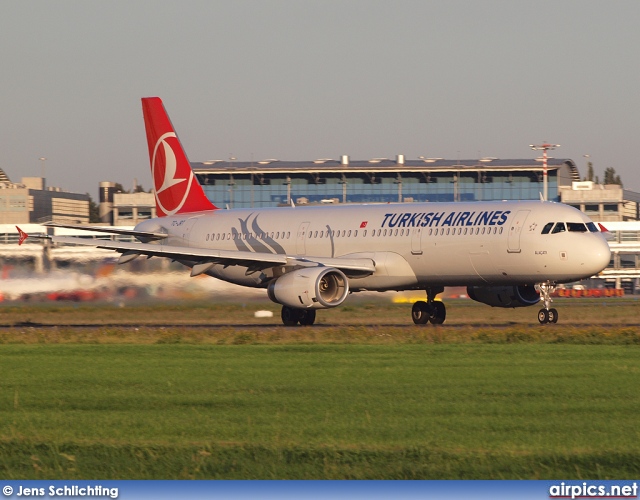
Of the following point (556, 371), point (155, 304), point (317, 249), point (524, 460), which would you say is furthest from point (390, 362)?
point (155, 304)

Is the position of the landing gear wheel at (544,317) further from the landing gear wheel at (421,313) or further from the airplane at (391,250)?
the landing gear wheel at (421,313)

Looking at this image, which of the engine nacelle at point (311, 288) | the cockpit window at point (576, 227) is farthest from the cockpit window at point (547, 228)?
the engine nacelle at point (311, 288)

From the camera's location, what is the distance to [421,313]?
35969 mm

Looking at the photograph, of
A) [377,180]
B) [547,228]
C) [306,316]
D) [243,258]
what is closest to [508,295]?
[547,228]

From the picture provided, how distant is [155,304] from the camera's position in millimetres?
40750

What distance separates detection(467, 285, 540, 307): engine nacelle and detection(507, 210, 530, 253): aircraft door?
2985 millimetres

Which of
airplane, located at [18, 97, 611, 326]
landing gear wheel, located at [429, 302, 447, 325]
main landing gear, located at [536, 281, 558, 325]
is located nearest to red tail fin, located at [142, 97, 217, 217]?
airplane, located at [18, 97, 611, 326]

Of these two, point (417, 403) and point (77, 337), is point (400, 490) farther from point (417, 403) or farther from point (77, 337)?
point (77, 337)

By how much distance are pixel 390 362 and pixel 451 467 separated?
1011cm

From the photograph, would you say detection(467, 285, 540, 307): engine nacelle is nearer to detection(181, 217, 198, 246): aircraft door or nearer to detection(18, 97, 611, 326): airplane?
detection(18, 97, 611, 326): airplane

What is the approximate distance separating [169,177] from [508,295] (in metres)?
14.0

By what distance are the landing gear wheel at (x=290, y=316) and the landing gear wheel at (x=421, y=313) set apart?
3719 millimetres

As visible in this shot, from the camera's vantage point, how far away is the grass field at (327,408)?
10.5 metres

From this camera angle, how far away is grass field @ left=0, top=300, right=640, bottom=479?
10.5 metres
